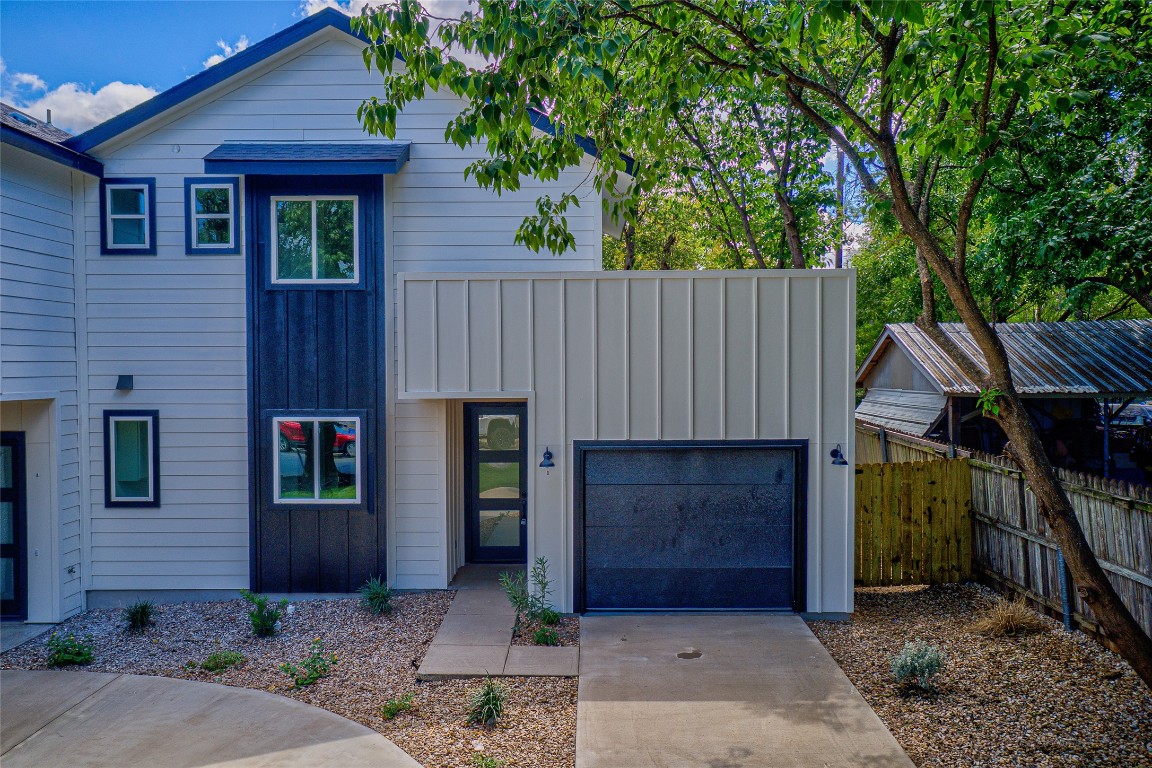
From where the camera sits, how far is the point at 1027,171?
33.8 ft

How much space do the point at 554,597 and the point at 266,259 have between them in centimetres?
509

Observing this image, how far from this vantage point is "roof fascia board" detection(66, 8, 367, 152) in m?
7.99

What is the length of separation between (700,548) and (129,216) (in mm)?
7635

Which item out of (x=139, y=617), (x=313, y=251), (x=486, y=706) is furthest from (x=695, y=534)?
(x=139, y=617)

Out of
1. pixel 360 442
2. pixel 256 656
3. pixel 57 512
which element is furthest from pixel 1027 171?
pixel 57 512

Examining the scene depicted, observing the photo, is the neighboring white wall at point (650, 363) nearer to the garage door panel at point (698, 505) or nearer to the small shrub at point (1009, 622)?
the garage door panel at point (698, 505)

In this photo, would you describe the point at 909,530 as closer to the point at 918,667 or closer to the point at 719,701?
the point at 918,667

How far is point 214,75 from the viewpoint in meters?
8.05

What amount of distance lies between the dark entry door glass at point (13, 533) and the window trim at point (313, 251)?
333cm

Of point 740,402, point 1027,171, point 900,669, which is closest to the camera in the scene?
point 900,669

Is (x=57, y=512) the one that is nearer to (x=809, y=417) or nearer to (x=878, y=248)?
(x=809, y=417)

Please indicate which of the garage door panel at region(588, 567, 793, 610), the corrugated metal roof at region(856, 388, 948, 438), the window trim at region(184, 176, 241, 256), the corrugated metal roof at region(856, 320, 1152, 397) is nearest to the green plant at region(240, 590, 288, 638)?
the garage door panel at region(588, 567, 793, 610)

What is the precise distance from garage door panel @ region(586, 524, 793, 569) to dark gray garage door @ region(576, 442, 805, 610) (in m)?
0.01

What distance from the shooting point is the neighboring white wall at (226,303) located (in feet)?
26.9
